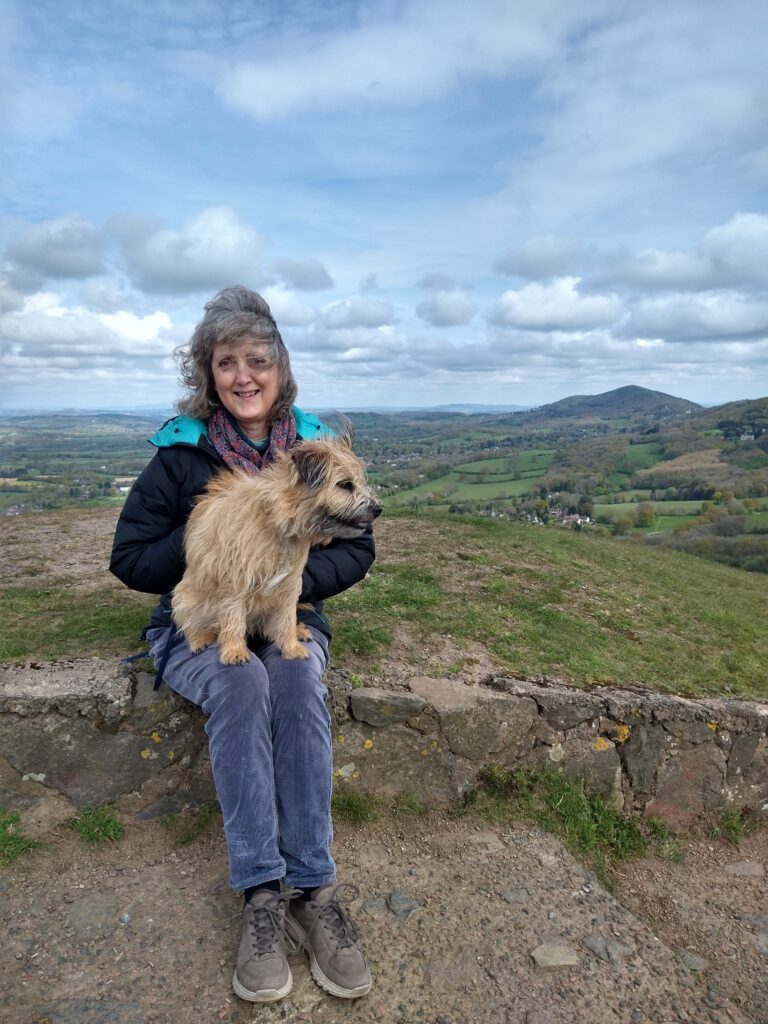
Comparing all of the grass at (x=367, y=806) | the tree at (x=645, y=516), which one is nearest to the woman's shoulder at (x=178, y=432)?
the grass at (x=367, y=806)

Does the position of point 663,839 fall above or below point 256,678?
below

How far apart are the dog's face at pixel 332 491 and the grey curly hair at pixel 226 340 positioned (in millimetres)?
1113

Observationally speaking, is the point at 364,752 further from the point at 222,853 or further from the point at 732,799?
the point at 732,799

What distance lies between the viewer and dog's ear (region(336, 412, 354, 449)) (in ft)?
14.5

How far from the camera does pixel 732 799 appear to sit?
225 inches

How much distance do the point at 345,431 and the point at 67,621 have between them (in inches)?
154

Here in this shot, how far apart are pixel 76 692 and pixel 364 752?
2437 mm

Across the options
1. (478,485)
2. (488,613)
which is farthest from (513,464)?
(488,613)

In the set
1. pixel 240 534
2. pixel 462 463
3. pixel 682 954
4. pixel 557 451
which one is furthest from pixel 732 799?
pixel 557 451

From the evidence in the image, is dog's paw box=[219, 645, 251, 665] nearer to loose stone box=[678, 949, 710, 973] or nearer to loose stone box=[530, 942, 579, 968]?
loose stone box=[530, 942, 579, 968]

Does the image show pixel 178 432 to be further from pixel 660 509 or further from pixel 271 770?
pixel 660 509

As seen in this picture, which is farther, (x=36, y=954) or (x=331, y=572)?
(x=331, y=572)

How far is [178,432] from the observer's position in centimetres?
468

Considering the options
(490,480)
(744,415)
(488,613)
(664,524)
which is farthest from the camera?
(744,415)
